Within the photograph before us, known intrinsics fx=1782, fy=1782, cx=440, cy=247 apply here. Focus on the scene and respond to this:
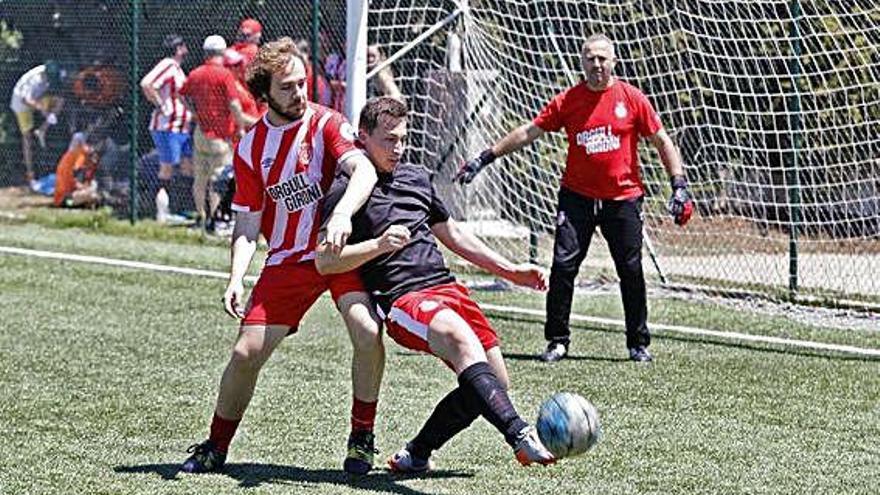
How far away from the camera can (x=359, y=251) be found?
673 cm

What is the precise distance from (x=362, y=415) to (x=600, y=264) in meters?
7.51

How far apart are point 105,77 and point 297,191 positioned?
38.9ft

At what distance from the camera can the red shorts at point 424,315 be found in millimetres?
6738

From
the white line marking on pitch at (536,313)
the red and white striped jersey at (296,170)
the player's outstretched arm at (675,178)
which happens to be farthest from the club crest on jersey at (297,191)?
the white line marking on pitch at (536,313)

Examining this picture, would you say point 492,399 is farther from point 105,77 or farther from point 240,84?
point 105,77

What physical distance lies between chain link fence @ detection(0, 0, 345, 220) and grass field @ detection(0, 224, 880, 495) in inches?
179

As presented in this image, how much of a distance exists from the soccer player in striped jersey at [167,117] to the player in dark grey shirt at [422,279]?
1035 cm

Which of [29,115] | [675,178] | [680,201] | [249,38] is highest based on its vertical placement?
[675,178]

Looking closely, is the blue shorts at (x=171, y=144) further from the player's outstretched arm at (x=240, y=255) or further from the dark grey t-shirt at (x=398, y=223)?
the dark grey t-shirt at (x=398, y=223)

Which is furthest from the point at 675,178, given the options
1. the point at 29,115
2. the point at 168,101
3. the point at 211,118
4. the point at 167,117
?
the point at 29,115

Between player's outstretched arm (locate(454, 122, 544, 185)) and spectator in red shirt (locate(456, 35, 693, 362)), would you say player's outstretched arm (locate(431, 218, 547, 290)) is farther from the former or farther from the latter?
player's outstretched arm (locate(454, 122, 544, 185))

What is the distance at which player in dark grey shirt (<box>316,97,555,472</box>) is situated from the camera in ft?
21.8

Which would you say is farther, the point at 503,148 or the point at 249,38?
the point at 249,38

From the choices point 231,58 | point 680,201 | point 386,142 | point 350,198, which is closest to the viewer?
point 350,198
